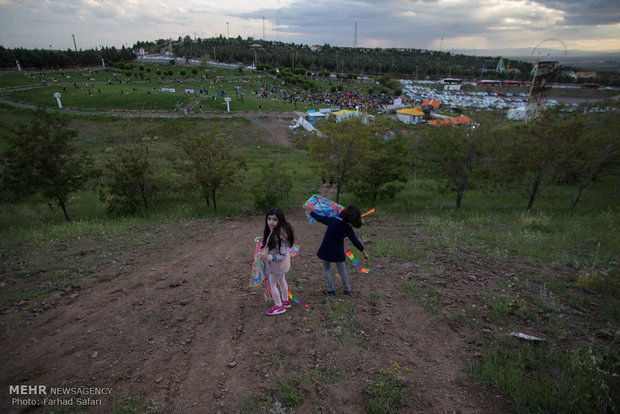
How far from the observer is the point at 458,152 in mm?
13391

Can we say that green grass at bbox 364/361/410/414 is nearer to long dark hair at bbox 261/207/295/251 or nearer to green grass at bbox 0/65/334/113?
long dark hair at bbox 261/207/295/251

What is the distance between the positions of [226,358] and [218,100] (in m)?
49.6

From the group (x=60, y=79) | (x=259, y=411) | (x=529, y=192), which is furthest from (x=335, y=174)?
(x=60, y=79)

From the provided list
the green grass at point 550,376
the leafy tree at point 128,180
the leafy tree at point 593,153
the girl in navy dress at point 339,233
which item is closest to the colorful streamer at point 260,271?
the girl in navy dress at point 339,233

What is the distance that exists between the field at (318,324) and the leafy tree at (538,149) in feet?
12.2

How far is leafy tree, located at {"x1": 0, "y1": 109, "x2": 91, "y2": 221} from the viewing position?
423 inches

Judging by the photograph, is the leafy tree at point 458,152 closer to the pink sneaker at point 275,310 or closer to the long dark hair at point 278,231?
the long dark hair at point 278,231

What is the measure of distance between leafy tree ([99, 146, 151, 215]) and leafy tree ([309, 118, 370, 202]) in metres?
7.75

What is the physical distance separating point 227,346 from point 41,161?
463 inches

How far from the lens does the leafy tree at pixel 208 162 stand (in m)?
12.7

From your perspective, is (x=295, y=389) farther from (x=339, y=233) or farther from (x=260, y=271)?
(x=339, y=233)

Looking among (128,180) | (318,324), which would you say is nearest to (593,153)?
(318,324)

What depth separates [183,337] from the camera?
178 inches

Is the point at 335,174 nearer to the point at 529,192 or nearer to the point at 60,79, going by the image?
the point at 529,192
